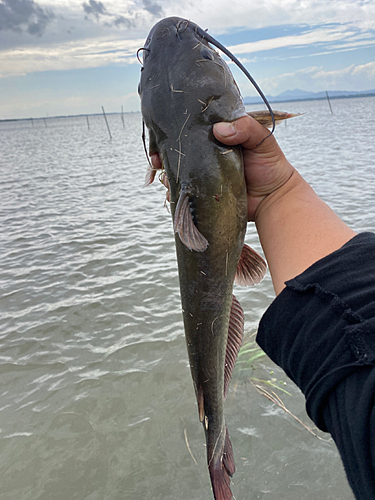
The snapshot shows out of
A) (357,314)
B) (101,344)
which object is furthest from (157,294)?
(357,314)

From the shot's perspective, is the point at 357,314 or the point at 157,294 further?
the point at 157,294

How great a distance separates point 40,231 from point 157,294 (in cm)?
500

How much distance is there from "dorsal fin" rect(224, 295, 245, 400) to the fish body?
0.15 ft

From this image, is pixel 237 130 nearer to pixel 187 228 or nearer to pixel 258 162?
pixel 258 162

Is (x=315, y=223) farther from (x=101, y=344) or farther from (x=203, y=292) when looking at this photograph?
(x=101, y=344)

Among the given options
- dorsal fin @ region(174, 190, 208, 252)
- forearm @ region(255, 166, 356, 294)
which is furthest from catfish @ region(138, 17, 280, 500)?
forearm @ region(255, 166, 356, 294)

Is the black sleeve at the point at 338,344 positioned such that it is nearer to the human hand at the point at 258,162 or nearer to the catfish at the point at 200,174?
the catfish at the point at 200,174

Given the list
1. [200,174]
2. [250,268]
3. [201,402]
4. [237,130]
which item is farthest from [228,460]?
[237,130]

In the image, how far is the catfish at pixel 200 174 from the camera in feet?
5.58

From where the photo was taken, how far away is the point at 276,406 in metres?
3.79

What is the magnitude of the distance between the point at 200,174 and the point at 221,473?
1641mm

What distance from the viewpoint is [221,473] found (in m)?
2.08

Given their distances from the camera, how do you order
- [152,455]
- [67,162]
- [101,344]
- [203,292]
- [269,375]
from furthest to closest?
[67,162], [101,344], [269,375], [152,455], [203,292]

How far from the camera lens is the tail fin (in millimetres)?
2032
